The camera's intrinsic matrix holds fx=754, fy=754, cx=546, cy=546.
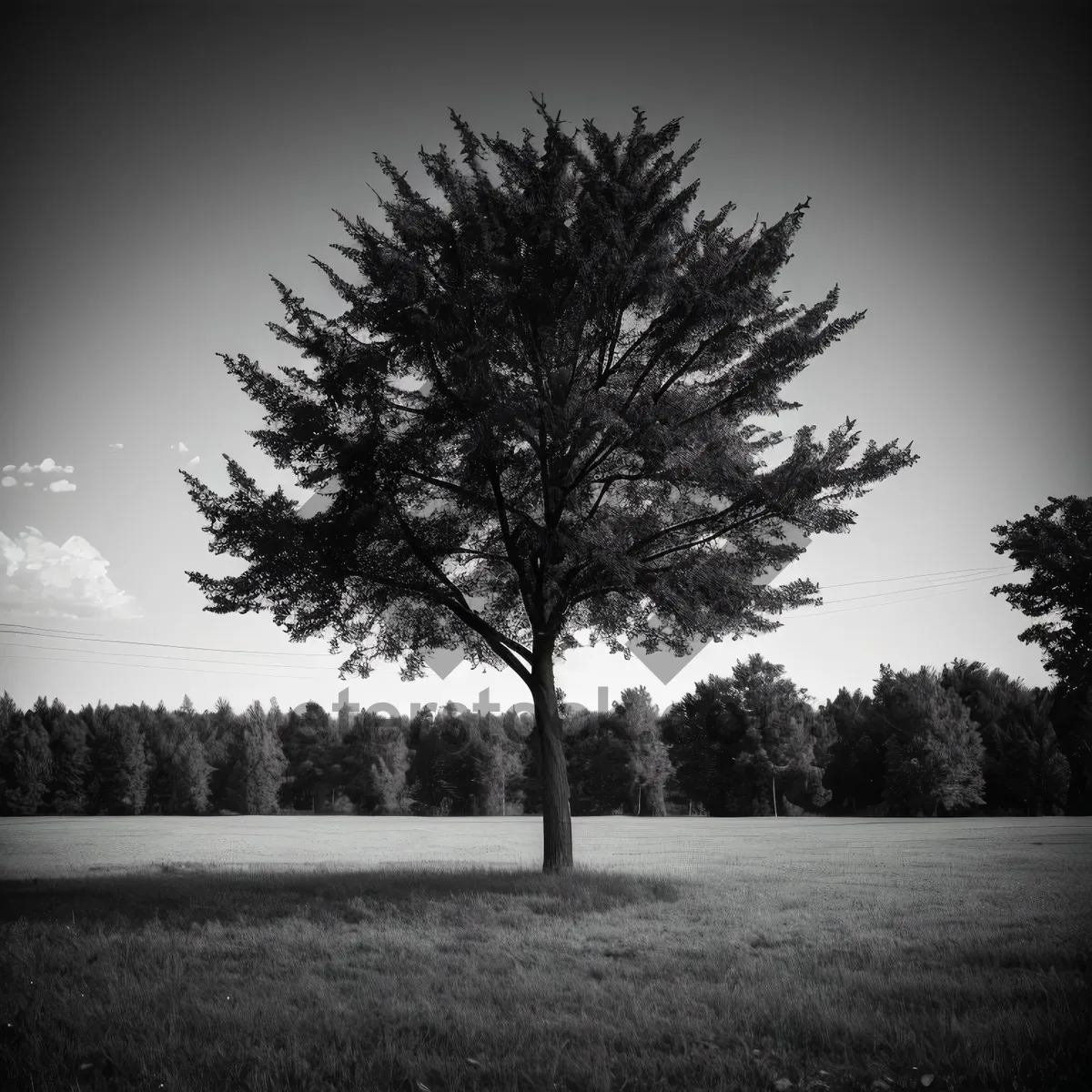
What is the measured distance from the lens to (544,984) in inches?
277

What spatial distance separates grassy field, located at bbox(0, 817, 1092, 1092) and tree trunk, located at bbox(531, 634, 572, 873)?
26.8 inches

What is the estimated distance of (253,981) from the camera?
7.20 meters

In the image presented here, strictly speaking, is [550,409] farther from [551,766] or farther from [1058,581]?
[1058,581]

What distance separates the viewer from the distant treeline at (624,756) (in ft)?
197

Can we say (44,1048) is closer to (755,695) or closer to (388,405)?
(388,405)

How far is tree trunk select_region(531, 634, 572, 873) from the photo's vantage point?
1451 centimetres

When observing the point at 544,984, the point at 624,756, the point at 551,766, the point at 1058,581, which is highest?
the point at 1058,581

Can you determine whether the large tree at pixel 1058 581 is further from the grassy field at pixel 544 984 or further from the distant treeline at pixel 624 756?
the distant treeline at pixel 624 756

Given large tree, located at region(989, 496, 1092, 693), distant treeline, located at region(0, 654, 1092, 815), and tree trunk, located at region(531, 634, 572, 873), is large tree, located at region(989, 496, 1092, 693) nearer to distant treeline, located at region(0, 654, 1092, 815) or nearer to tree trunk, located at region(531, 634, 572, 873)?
tree trunk, located at region(531, 634, 572, 873)

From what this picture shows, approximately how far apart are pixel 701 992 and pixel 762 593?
Answer: 9.57 m

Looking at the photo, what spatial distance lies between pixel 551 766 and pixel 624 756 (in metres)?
66.7

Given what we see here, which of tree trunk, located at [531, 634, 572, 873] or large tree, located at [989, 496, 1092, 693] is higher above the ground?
large tree, located at [989, 496, 1092, 693]

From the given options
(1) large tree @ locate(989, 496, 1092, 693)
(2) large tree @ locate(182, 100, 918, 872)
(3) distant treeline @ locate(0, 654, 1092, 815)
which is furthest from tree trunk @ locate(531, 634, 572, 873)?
(3) distant treeline @ locate(0, 654, 1092, 815)

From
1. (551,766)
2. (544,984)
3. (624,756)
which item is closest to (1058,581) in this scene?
(551,766)
